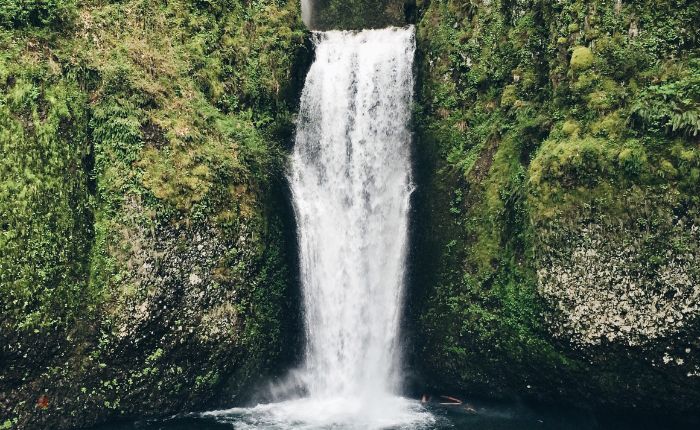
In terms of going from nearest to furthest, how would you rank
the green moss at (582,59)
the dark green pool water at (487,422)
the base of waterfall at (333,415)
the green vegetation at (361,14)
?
1. the green moss at (582,59)
2. the dark green pool water at (487,422)
3. the base of waterfall at (333,415)
4. the green vegetation at (361,14)

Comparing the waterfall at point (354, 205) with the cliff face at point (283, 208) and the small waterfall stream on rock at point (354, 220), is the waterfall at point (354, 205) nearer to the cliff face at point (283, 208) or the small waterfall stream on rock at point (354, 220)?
the small waterfall stream on rock at point (354, 220)

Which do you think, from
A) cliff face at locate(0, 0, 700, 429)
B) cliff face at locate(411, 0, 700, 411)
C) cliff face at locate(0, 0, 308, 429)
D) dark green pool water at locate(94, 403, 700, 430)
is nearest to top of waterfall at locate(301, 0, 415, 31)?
cliff face at locate(0, 0, 700, 429)

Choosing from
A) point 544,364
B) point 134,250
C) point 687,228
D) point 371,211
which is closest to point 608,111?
point 687,228

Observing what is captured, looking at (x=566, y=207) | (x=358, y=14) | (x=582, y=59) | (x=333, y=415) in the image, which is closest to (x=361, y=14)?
(x=358, y=14)

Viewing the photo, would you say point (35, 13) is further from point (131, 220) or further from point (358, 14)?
point (358, 14)

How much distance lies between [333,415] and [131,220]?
6.13 metres

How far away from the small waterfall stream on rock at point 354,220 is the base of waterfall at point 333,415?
6 centimetres

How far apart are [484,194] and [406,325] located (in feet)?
12.7

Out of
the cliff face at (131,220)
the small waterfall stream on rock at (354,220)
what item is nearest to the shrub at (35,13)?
the cliff face at (131,220)

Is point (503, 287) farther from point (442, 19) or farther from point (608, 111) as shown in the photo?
point (442, 19)

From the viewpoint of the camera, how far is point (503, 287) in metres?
11.4

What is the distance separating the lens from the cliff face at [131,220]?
967 centimetres

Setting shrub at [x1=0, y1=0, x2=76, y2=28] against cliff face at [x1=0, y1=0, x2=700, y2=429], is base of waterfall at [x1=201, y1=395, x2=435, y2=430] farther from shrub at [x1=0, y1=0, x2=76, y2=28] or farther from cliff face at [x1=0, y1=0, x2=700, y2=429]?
shrub at [x1=0, y1=0, x2=76, y2=28]

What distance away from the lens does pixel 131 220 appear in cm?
1059
